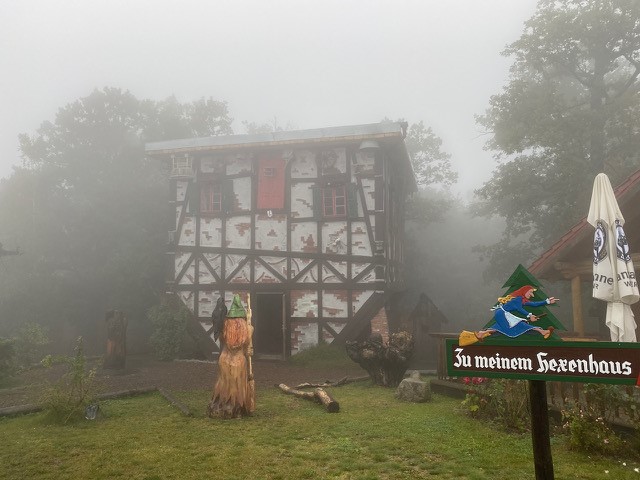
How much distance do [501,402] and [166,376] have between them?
A: 29.7ft

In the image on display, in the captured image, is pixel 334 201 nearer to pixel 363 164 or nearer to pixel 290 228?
pixel 363 164

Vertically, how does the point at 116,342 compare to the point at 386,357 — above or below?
above

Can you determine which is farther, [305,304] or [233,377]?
[305,304]

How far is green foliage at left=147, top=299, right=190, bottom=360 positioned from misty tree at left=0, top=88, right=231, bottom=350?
348 centimetres

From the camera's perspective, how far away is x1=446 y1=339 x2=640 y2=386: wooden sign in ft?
9.84

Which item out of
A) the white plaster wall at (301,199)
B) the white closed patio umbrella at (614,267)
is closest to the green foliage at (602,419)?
the white closed patio umbrella at (614,267)

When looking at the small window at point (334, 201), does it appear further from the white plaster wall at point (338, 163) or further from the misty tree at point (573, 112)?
the misty tree at point (573, 112)

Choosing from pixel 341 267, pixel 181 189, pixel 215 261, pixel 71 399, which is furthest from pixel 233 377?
pixel 181 189

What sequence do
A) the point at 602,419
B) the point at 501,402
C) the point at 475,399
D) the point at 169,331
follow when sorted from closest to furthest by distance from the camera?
1. the point at 602,419
2. the point at 501,402
3. the point at 475,399
4. the point at 169,331

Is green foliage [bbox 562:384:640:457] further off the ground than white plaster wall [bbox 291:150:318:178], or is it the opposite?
white plaster wall [bbox 291:150:318:178]

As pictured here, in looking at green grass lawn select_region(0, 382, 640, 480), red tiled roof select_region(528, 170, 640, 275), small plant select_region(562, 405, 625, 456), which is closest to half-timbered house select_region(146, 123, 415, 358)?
red tiled roof select_region(528, 170, 640, 275)

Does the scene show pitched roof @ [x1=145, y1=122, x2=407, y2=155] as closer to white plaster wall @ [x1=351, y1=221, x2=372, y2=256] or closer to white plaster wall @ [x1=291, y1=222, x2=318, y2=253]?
white plaster wall @ [x1=291, y1=222, x2=318, y2=253]

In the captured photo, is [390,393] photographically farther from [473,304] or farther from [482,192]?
[473,304]

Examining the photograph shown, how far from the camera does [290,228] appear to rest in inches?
632
